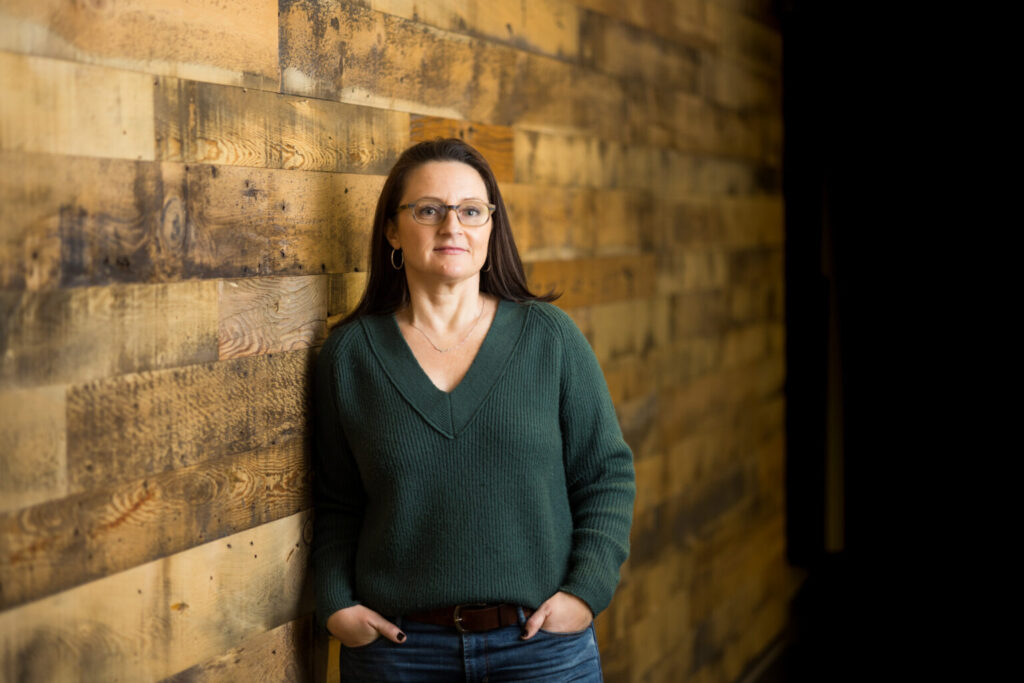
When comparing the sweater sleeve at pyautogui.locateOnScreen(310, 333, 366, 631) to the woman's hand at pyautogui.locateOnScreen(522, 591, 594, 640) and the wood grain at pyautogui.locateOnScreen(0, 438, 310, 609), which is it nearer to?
the wood grain at pyautogui.locateOnScreen(0, 438, 310, 609)

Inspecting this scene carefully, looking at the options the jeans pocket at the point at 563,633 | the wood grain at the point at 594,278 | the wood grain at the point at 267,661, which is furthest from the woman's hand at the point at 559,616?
the wood grain at the point at 594,278

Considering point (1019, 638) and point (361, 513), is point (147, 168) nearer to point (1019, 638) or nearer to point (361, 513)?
point (361, 513)

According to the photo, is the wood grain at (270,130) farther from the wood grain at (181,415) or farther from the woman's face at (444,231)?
the wood grain at (181,415)

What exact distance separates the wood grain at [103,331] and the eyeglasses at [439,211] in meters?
0.34

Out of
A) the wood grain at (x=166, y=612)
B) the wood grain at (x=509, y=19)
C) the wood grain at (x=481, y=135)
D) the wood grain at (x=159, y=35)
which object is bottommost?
the wood grain at (x=166, y=612)

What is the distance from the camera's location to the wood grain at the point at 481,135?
1969 mm

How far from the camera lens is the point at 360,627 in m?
1.64

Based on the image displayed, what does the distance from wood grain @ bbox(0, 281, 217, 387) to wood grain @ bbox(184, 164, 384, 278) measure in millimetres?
66

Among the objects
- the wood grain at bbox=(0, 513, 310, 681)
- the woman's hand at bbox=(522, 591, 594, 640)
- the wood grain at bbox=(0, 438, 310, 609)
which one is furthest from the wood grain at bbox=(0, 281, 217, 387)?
the woman's hand at bbox=(522, 591, 594, 640)

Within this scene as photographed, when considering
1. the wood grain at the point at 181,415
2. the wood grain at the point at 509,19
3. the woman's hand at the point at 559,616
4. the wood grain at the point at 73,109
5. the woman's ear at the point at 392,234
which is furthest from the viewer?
the wood grain at the point at 509,19

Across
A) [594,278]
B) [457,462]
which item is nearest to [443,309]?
[457,462]

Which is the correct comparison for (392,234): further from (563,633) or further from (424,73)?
(563,633)

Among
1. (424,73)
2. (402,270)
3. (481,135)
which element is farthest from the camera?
(481,135)

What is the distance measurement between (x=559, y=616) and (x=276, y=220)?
79 centimetres
